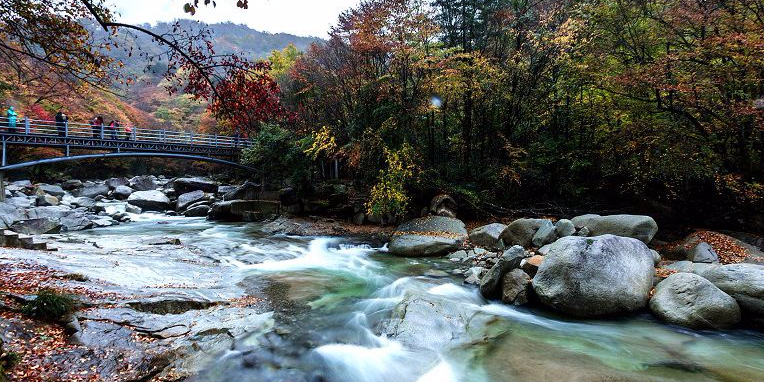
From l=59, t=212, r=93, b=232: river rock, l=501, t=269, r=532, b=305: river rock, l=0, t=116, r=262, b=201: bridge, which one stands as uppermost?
l=0, t=116, r=262, b=201: bridge

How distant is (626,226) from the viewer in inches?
344

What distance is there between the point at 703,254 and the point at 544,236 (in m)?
3.47

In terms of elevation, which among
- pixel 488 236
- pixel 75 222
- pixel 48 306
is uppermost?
pixel 48 306

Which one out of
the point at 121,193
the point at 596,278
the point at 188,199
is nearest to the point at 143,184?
the point at 121,193

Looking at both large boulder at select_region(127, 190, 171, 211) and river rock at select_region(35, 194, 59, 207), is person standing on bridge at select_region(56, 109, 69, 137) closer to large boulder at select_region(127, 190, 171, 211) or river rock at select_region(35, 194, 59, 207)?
river rock at select_region(35, 194, 59, 207)

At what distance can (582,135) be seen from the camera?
43.0 feet

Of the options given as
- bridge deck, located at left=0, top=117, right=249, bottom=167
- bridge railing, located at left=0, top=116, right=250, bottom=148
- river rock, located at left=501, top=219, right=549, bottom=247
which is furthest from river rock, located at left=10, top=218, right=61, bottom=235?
river rock, located at left=501, top=219, right=549, bottom=247

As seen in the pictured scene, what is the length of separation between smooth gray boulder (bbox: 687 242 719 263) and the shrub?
40.2ft

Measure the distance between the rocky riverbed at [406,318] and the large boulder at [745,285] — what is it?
2 centimetres

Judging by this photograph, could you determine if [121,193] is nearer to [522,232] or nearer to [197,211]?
[197,211]

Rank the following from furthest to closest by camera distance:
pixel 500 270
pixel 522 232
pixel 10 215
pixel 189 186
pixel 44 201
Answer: pixel 189 186 < pixel 44 201 < pixel 10 215 < pixel 522 232 < pixel 500 270

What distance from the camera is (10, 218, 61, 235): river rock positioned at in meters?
12.2

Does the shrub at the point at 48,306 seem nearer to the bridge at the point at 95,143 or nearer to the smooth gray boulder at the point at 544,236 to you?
the smooth gray boulder at the point at 544,236

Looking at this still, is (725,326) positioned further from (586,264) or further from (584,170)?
(584,170)
